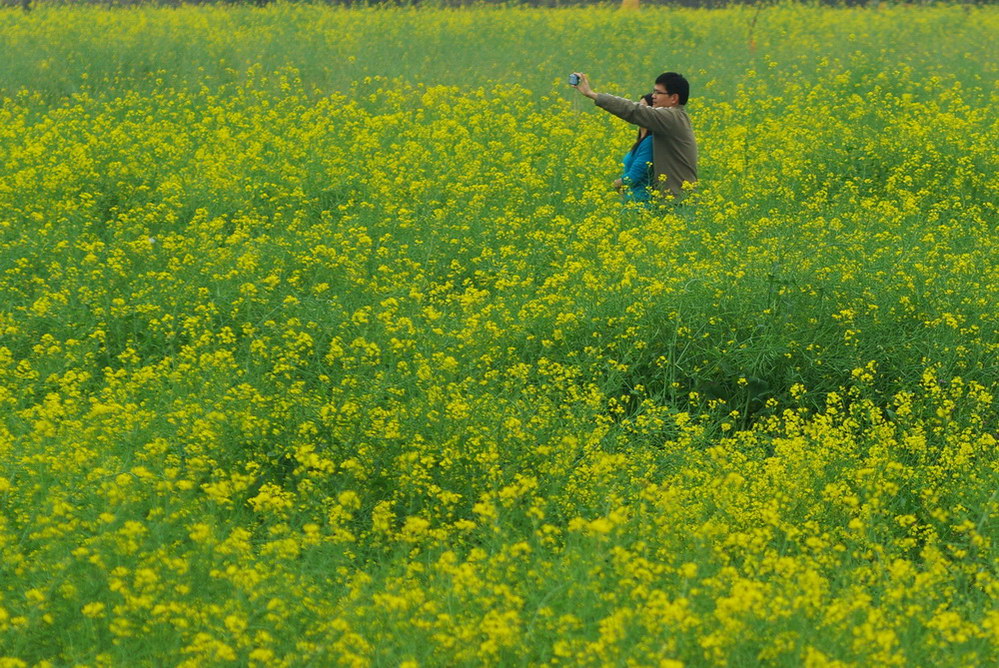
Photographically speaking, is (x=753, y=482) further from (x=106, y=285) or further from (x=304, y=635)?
(x=106, y=285)

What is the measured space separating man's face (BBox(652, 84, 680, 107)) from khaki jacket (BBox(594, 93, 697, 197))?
5 centimetres

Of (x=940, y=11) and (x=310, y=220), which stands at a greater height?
(x=940, y=11)

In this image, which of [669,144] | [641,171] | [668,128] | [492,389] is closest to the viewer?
[492,389]

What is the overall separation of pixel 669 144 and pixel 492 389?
3265 mm

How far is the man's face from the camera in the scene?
25.2 ft

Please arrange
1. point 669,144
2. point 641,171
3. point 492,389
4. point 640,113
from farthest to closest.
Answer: point 641,171 < point 669,144 < point 640,113 < point 492,389

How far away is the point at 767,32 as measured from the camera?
16844 mm

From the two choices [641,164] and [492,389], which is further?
[641,164]

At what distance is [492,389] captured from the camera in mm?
5094

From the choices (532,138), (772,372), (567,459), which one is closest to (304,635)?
(567,459)

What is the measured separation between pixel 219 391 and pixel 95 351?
51.8 inches

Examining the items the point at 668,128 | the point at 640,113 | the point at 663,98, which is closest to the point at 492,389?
the point at 640,113

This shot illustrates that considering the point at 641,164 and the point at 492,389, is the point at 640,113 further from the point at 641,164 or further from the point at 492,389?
the point at 492,389

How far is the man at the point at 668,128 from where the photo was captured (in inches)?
294
